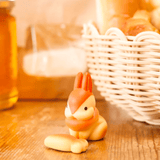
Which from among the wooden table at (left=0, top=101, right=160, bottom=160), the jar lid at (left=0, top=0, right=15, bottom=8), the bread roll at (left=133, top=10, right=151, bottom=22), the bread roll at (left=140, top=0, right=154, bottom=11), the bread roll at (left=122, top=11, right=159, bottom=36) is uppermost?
the jar lid at (left=0, top=0, right=15, bottom=8)

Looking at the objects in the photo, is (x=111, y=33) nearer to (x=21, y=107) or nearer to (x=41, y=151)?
(x=41, y=151)

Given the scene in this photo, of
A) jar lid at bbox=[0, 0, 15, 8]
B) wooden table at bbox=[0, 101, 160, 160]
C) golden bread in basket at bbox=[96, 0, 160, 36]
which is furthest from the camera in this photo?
jar lid at bbox=[0, 0, 15, 8]

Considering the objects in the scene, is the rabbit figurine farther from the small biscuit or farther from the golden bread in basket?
the golden bread in basket

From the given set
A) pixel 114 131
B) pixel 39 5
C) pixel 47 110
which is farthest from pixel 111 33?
pixel 39 5

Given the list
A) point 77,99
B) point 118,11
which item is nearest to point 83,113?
point 77,99

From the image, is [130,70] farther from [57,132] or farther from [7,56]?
[7,56]

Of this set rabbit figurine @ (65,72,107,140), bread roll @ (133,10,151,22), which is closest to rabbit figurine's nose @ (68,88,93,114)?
rabbit figurine @ (65,72,107,140)
